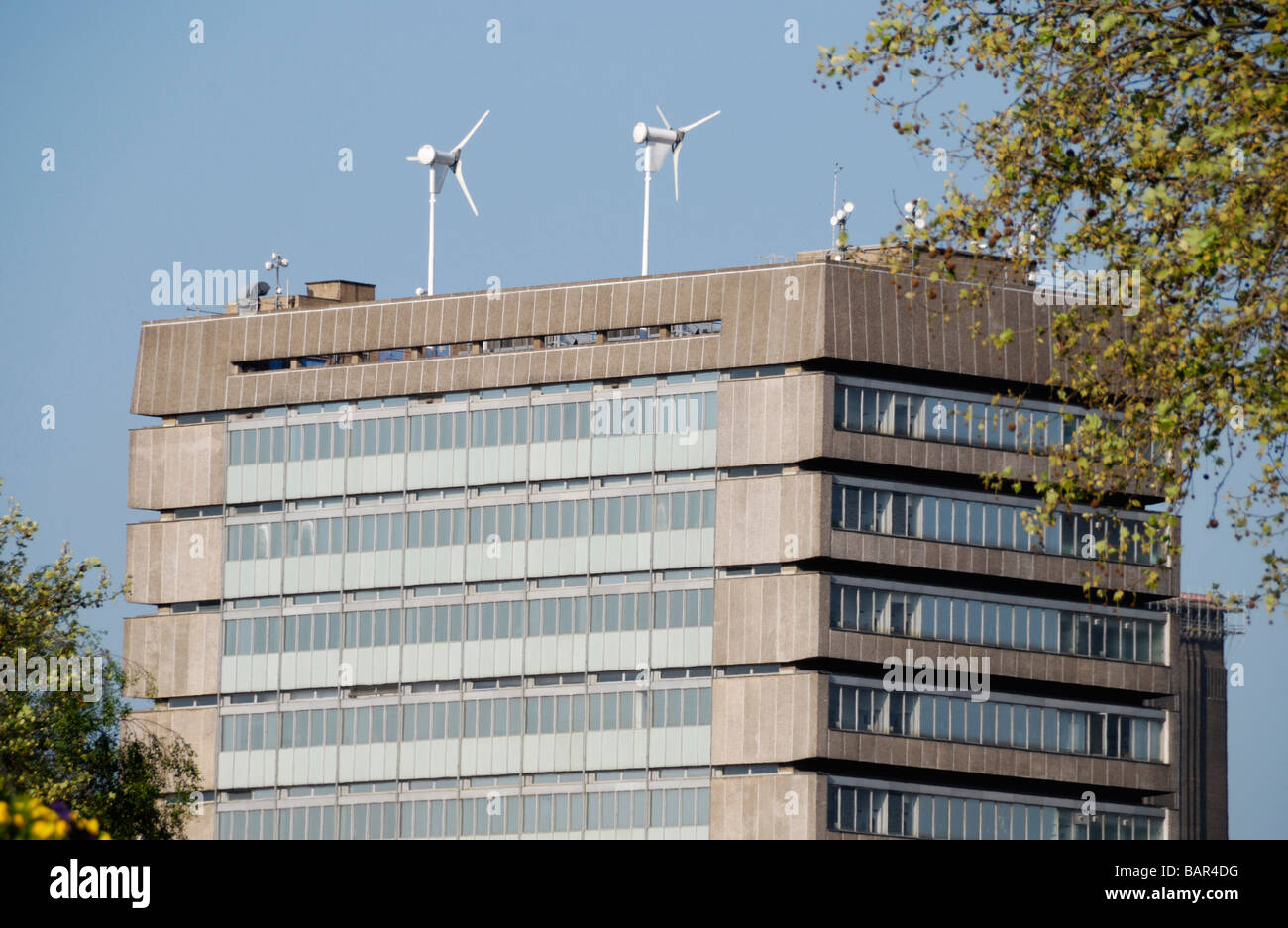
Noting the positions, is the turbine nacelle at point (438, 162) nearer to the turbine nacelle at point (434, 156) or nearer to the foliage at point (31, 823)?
the turbine nacelle at point (434, 156)

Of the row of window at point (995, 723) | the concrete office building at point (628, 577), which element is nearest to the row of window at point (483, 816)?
the concrete office building at point (628, 577)

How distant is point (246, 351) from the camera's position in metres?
153

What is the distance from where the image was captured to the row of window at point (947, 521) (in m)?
135

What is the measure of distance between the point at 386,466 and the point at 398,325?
29.8 ft

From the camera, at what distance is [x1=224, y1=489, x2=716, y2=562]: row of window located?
13888 centimetres

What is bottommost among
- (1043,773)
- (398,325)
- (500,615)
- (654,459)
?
(1043,773)

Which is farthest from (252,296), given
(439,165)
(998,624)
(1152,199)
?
(1152,199)

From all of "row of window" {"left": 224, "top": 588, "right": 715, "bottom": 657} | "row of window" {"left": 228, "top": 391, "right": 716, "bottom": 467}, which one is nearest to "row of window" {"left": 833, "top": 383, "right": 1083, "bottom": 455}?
"row of window" {"left": 228, "top": 391, "right": 716, "bottom": 467}

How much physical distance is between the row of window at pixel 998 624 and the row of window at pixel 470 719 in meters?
10.3
